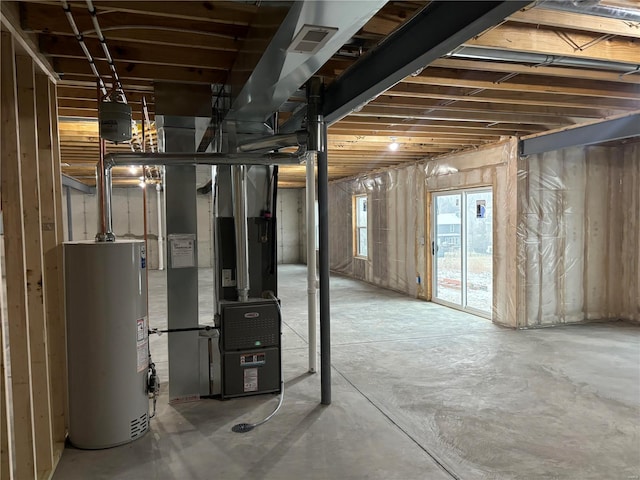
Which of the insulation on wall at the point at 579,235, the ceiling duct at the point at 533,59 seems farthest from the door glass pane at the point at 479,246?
the ceiling duct at the point at 533,59

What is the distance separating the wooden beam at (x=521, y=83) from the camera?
10.5 ft

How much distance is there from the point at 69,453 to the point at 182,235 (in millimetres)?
1491

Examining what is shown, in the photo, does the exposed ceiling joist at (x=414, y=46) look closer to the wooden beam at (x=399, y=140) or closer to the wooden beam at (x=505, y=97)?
the wooden beam at (x=505, y=97)

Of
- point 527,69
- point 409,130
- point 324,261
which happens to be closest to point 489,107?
point 409,130

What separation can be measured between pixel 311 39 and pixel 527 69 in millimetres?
1927

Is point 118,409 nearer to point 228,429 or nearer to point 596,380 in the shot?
point 228,429

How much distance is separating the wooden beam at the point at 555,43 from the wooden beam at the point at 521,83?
0.57 metres

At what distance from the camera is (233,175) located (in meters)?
3.31

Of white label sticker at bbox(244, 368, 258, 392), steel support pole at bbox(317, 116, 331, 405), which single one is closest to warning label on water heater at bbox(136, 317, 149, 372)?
white label sticker at bbox(244, 368, 258, 392)

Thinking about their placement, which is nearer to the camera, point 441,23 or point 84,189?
point 441,23

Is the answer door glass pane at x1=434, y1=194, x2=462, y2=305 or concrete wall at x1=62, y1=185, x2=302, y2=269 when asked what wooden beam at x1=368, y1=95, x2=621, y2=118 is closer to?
door glass pane at x1=434, y1=194, x2=462, y2=305

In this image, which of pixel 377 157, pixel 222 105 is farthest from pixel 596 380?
pixel 377 157

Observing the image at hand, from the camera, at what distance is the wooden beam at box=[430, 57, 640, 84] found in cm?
286

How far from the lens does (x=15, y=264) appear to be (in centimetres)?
205
